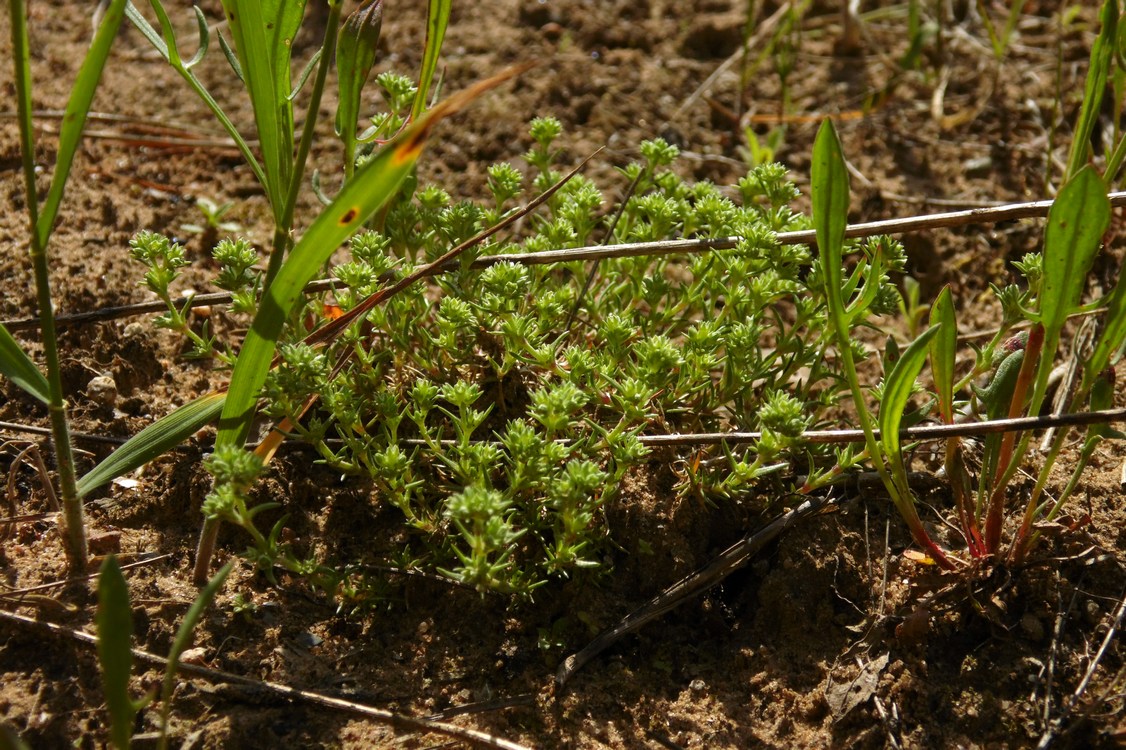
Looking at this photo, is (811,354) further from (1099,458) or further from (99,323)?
(99,323)

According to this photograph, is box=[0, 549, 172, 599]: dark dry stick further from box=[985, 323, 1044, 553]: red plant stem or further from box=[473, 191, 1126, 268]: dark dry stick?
box=[985, 323, 1044, 553]: red plant stem

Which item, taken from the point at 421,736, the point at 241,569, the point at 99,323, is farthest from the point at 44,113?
the point at 421,736

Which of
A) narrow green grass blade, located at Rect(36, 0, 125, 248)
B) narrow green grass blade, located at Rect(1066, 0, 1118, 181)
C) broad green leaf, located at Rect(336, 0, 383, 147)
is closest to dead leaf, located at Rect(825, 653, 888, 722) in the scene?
narrow green grass blade, located at Rect(1066, 0, 1118, 181)

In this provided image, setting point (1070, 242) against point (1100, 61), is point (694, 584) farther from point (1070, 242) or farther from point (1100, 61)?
point (1100, 61)

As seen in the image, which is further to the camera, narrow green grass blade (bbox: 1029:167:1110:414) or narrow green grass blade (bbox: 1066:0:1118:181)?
narrow green grass blade (bbox: 1066:0:1118:181)

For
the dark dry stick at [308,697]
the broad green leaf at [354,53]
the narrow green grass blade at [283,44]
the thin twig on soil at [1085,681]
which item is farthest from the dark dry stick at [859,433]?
the broad green leaf at [354,53]

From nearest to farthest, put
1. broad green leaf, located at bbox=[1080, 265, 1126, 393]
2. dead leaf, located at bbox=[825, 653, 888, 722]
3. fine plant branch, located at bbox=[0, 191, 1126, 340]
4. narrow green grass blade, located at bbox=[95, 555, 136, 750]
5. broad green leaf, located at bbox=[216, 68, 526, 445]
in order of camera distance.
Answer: narrow green grass blade, located at bbox=[95, 555, 136, 750] < broad green leaf, located at bbox=[216, 68, 526, 445] < broad green leaf, located at bbox=[1080, 265, 1126, 393] < dead leaf, located at bbox=[825, 653, 888, 722] < fine plant branch, located at bbox=[0, 191, 1126, 340]
